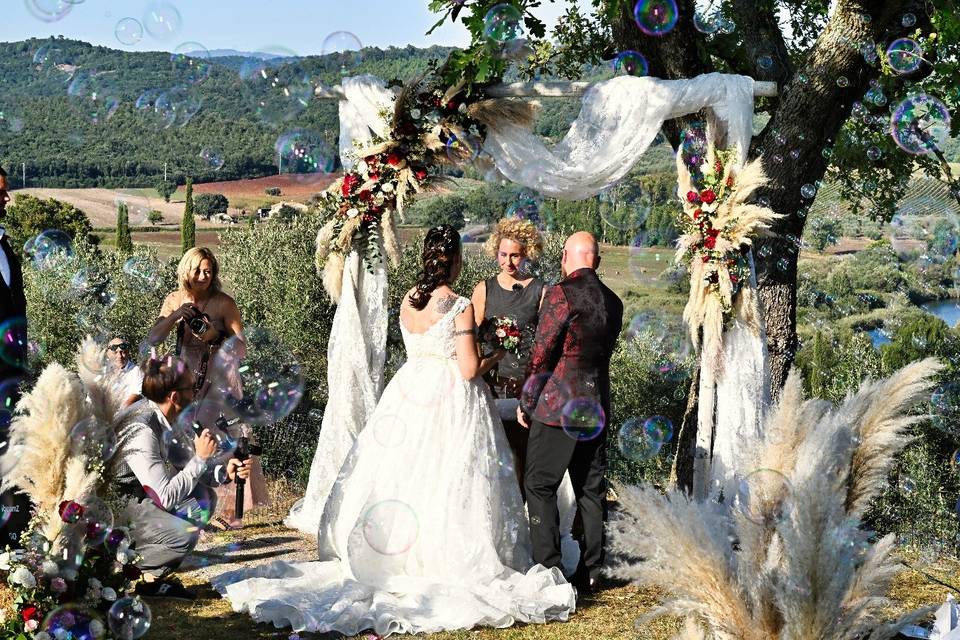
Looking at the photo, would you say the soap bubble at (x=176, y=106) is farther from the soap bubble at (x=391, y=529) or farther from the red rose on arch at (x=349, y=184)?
the soap bubble at (x=391, y=529)

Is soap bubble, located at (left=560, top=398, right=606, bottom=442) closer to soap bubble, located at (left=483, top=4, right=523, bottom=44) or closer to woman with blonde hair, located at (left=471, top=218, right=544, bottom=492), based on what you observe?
woman with blonde hair, located at (left=471, top=218, right=544, bottom=492)

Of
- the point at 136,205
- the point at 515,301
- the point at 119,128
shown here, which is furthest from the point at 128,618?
the point at 119,128

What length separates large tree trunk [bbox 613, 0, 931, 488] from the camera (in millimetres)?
8688

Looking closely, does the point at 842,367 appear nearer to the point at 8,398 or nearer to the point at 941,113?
the point at 941,113

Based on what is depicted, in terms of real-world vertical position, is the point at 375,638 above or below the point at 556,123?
below

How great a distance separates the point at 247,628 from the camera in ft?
17.7

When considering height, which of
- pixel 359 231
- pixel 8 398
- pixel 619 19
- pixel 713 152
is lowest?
pixel 8 398

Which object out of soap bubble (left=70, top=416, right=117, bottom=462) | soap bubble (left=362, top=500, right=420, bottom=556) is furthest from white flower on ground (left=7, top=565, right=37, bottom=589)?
soap bubble (left=362, top=500, right=420, bottom=556)

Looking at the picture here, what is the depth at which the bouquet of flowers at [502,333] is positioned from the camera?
20.6 feet

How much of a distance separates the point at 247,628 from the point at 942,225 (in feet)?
22.8

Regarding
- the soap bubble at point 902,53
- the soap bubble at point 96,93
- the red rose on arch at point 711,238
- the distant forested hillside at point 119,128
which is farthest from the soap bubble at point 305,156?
the soap bubble at point 902,53

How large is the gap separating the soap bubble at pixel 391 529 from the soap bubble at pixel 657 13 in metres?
4.24

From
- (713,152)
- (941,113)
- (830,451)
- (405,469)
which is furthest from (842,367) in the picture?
(830,451)

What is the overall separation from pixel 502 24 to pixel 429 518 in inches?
136
